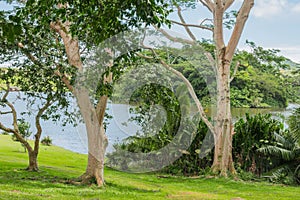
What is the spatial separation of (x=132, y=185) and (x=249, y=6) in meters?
6.01

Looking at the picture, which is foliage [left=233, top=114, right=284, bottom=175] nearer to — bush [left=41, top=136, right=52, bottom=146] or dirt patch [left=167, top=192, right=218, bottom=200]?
dirt patch [left=167, top=192, right=218, bottom=200]

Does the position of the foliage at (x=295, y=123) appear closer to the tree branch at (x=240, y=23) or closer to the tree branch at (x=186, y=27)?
Answer: the tree branch at (x=240, y=23)

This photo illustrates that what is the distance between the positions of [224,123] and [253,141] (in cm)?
148

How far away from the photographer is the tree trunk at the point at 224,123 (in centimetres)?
1184

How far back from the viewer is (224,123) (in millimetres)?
11945

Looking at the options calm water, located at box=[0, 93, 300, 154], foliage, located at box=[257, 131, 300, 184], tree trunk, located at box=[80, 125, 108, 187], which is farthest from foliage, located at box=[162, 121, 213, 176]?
tree trunk, located at box=[80, 125, 108, 187]

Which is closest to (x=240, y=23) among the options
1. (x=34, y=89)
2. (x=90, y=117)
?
(x=90, y=117)

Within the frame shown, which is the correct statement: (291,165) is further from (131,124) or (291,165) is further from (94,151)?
(94,151)

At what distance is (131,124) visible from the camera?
1125 centimetres

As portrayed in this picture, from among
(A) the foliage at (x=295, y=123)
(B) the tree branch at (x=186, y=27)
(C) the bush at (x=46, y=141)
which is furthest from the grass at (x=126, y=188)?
(C) the bush at (x=46, y=141)

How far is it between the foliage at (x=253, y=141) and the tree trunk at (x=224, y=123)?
0.95 meters

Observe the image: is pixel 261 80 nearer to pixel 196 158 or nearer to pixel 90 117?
pixel 196 158

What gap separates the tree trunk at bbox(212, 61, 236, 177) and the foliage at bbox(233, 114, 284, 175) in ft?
3.13

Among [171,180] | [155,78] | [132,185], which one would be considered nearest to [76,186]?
[132,185]
